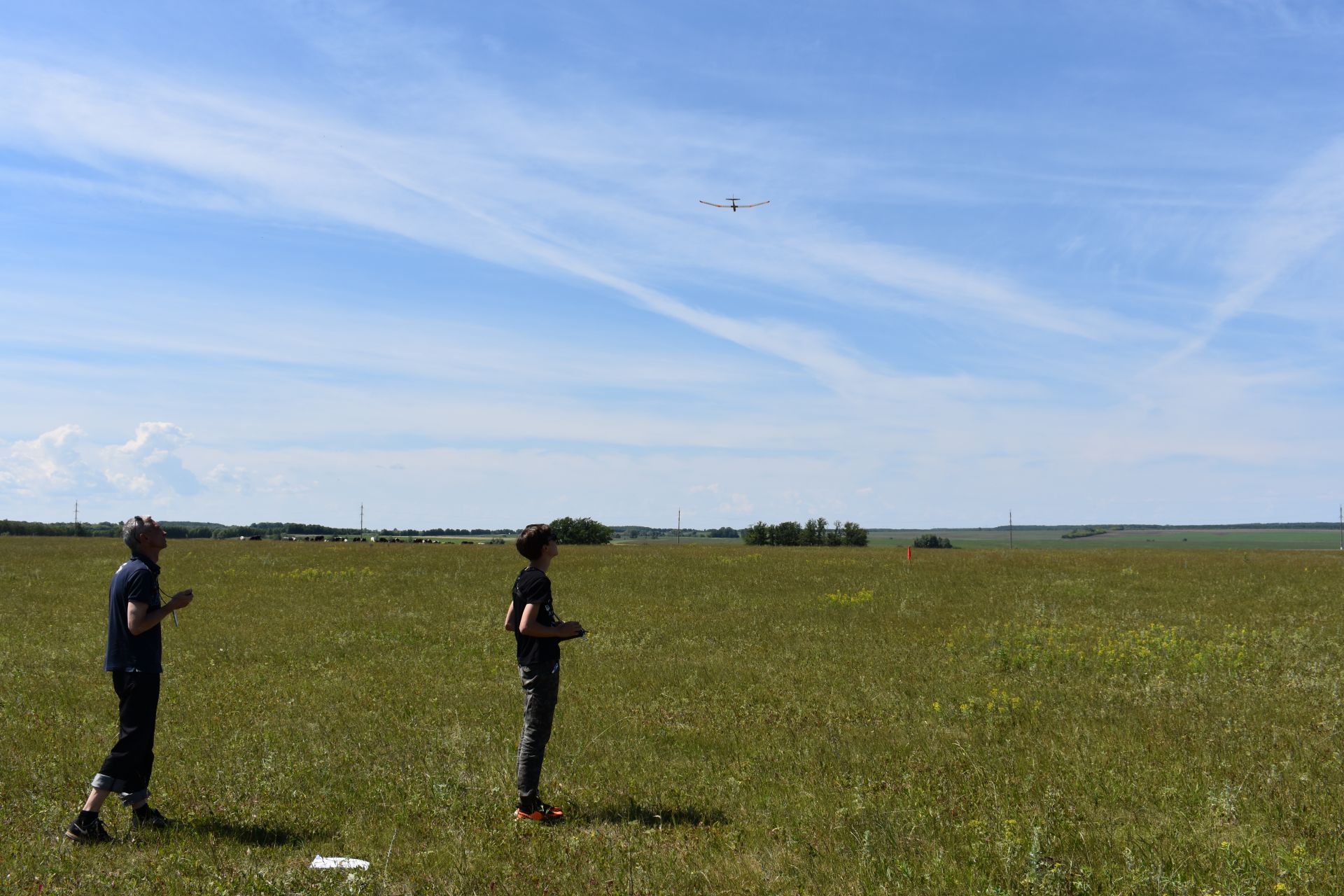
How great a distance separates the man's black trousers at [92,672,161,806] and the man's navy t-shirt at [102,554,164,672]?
0.33 ft

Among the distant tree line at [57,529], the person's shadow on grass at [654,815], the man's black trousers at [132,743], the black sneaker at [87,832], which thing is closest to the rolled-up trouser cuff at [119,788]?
the man's black trousers at [132,743]

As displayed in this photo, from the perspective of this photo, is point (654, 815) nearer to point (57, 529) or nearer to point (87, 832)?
point (87, 832)

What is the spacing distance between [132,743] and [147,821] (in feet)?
2.95

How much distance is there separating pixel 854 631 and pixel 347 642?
12561mm

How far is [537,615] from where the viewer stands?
809cm

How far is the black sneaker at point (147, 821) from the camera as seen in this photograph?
8.29m

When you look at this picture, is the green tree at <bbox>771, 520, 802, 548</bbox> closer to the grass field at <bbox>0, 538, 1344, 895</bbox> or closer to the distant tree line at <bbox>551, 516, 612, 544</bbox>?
the distant tree line at <bbox>551, 516, 612, 544</bbox>

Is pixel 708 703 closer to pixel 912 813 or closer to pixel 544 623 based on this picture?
pixel 912 813

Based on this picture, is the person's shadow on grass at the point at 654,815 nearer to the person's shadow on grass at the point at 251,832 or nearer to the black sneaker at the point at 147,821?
the person's shadow on grass at the point at 251,832

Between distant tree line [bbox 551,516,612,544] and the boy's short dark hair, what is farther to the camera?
distant tree line [bbox 551,516,612,544]

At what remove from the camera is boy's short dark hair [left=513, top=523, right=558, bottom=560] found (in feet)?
27.0

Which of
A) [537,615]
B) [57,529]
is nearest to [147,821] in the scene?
[537,615]

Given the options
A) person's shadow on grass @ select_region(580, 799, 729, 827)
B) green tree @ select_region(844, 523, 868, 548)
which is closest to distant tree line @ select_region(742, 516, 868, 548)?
green tree @ select_region(844, 523, 868, 548)

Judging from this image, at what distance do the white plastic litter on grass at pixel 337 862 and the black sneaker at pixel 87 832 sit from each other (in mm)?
2106
